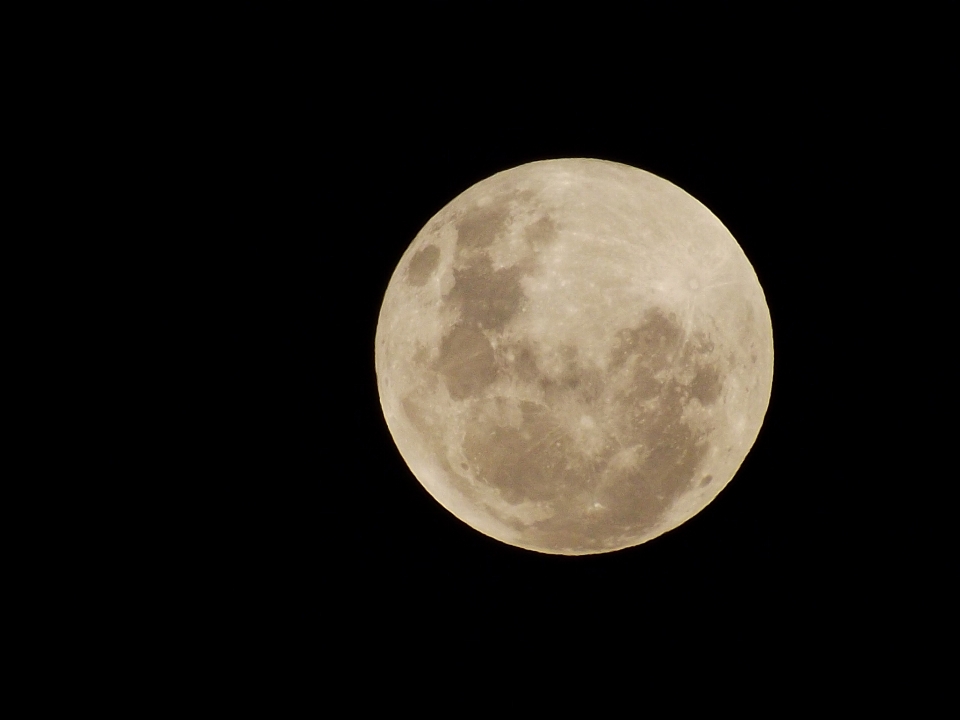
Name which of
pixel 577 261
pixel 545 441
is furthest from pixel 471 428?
pixel 577 261

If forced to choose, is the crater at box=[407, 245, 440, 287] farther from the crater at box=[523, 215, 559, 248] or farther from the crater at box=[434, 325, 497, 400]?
the crater at box=[523, 215, 559, 248]

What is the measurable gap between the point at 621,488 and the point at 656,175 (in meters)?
2.00

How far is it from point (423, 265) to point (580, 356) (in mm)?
1200

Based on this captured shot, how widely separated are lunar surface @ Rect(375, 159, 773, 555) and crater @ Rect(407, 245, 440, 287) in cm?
1

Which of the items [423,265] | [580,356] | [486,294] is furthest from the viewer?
[423,265]

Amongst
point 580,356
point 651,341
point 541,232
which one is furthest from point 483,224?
point 651,341

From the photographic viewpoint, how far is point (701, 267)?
4.54 m

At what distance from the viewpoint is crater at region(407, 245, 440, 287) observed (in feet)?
15.7

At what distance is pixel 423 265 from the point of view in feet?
15.9

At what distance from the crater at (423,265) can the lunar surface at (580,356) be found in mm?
13

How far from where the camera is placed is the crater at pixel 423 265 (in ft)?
15.7

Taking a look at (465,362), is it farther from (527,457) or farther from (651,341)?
(651,341)

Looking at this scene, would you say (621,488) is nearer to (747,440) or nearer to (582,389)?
(582,389)

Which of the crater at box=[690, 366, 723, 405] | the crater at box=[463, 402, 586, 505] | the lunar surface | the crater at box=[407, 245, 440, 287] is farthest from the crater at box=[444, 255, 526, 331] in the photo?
the crater at box=[690, 366, 723, 405]
